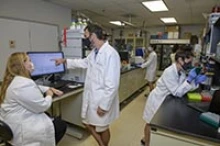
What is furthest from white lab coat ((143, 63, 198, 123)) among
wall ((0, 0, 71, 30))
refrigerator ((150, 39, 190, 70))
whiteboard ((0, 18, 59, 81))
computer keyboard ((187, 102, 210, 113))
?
refrigerator ((150, 39, 190, 70))

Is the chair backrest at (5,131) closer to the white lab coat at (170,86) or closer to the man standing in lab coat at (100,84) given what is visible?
the man standing in lab coat at (100,84)

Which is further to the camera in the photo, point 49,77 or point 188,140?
point 49,77

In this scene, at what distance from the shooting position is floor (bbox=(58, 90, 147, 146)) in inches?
97.3

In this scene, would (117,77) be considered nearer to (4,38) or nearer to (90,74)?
(90,74)

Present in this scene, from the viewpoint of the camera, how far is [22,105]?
137cm

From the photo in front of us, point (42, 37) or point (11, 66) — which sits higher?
point (42, 37)

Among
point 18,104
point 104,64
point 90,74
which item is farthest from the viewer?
point 90,74

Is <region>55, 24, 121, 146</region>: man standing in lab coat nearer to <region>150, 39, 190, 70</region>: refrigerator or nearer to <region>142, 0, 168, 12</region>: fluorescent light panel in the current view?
<region>142, 0, 168, 12</region>: fluorescent light panel

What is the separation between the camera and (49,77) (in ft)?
8.14

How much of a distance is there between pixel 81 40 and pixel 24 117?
1382mm

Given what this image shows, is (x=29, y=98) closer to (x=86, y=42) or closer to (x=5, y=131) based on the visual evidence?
(x=5, y=131)

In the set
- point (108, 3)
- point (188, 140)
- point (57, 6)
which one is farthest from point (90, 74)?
point (57, 6)

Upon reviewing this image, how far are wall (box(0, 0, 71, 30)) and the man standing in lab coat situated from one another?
8.70 ft

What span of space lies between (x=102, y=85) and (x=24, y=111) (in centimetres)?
77
